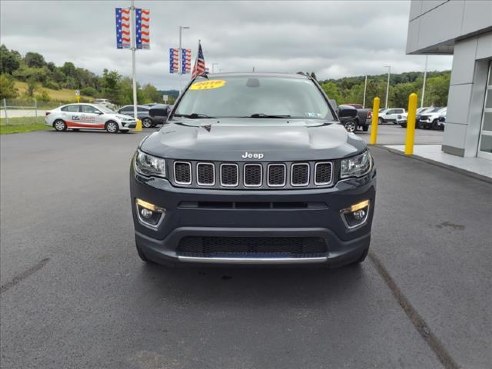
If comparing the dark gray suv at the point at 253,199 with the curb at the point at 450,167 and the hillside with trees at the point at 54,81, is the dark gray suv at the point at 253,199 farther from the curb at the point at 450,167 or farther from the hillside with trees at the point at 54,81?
the hillside with trees at the point at 54,81

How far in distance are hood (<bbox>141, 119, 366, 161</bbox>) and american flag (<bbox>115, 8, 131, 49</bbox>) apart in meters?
22.3

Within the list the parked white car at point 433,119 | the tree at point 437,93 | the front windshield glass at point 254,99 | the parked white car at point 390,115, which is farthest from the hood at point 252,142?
the tree at point 437,93

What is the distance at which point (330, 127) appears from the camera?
3.66 metres

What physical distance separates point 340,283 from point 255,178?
51.1 inches

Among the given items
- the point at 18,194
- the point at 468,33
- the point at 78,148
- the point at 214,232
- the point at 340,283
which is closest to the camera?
the point at 214,232

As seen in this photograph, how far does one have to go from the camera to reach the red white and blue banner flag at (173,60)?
38.4 metres

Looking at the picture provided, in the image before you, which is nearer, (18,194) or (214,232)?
(214,232)

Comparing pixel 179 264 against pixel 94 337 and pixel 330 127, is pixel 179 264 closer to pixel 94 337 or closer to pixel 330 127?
pixel 94 337

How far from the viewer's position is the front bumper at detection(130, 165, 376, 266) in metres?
2.89

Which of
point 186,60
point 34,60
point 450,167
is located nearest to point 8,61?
point 34,60

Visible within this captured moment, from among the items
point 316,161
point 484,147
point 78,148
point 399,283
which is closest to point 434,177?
point 484,147

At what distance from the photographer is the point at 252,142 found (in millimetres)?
3096

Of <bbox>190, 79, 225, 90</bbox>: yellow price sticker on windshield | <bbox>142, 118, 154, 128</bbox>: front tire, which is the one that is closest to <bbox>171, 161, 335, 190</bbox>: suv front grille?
<bbox>190, 79, 225, 90</bbox>: yellow price sticker on windshield

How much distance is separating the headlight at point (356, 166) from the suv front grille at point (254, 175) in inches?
8.4
